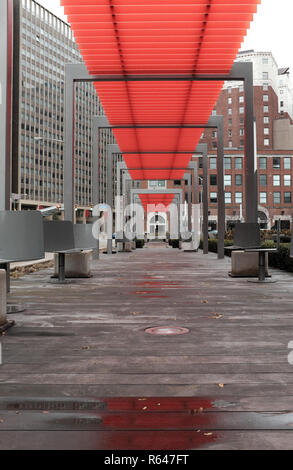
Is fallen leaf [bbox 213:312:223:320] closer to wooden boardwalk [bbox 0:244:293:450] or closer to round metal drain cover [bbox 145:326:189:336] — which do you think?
wooden boardwalk [bbox 0:244:293:450]

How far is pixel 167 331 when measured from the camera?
503cm

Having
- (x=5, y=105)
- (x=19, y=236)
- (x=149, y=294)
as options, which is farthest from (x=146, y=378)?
(x=5, y=105)

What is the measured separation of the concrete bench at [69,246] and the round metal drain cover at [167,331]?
4540mm

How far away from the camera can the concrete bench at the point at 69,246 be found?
962cm

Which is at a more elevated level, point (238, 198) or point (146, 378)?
point (238, 198)

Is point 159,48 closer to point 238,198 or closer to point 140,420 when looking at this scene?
point 140,420

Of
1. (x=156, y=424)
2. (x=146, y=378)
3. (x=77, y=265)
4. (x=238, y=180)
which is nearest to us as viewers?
(x=156, y=424)

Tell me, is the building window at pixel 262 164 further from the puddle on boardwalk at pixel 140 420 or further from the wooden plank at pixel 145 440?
the wooden plank at pixel 145 440

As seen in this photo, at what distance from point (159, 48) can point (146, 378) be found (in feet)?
30.6

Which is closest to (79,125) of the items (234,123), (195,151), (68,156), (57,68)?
(57,68)

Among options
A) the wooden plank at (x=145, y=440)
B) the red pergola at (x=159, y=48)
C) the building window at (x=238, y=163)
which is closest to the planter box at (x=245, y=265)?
the red pergola at (x=159, y=48)
